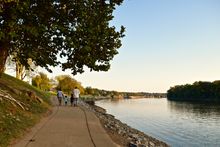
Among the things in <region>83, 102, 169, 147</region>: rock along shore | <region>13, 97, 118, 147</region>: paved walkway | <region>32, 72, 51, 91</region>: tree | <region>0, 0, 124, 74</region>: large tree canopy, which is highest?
<region>32, 72, 51, 91</region>: tree

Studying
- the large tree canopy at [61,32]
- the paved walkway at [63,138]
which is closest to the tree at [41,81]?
the large tree canopy at [61,32]

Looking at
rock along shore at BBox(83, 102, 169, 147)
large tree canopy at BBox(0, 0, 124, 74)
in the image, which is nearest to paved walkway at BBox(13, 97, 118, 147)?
rock along shore at BBox(83, 102, 169, 147)

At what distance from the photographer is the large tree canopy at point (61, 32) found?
61.4ft

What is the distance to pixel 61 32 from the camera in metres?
20.4

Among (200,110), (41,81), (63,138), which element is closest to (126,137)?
(63,138)

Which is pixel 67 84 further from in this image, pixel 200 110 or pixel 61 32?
pixel 61 32

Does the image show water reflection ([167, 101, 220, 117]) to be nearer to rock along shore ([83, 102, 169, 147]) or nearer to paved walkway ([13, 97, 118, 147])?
rock along shore ([83, 102, 169, 147])

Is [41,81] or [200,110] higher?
[41,81]

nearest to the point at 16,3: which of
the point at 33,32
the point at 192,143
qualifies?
the point at 33,32

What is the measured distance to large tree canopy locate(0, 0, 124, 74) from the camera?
61.4 feet

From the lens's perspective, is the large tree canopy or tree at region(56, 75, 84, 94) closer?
the large tree canopy

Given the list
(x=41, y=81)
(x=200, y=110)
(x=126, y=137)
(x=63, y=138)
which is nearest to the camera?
(x=63, y=138)

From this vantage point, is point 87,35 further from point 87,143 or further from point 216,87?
point 216,87

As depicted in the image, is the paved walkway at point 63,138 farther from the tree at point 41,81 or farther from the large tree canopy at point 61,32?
the tree at point 41,81
